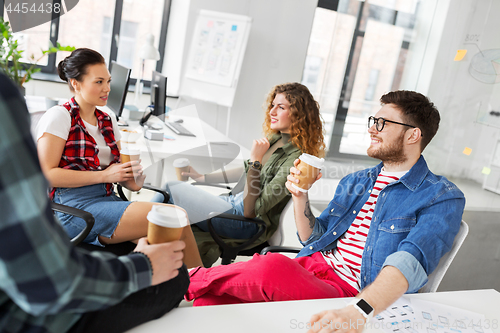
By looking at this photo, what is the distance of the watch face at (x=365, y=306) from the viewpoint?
1.01 metres

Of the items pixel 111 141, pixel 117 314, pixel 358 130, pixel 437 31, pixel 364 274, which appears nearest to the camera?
pixel 117 314

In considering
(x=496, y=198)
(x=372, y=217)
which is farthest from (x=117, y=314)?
(x=496, y=198)

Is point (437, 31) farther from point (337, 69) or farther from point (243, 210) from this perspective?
point (243, 210)

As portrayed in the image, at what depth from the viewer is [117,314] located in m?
0.79

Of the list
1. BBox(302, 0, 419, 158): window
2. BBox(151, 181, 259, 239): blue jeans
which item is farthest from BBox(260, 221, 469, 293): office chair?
BBox(302, 0, 419, 158): window

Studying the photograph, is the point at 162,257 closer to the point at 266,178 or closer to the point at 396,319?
the point at 396,319

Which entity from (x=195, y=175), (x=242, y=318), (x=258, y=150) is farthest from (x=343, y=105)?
(x=242, y=318)

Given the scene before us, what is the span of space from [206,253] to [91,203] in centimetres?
62

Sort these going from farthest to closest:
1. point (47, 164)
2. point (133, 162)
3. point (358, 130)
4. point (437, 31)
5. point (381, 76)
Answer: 1. point (358, 130)
2. point (381, 76)
3. point (437, 31)
4. point (133, 162)
5. point (47, 164)

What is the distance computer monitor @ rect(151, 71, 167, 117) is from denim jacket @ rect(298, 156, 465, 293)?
6.71 ft

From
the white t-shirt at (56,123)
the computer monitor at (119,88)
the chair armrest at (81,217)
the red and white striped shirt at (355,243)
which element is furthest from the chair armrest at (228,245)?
the computer monitor at (119,88)

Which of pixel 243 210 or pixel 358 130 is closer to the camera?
pixel 243 210

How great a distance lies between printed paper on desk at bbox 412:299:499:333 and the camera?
106cm

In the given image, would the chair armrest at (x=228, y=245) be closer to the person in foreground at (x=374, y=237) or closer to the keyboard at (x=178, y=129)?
the person in foreground at (x=374, y=237)
